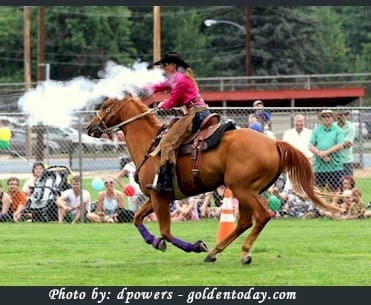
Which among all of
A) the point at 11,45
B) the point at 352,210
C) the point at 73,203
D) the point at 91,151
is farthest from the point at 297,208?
the point at 11,45

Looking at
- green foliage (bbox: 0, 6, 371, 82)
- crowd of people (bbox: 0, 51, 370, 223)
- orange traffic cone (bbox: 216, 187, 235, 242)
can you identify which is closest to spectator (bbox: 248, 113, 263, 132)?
crowd of people (bbox: 0, 51, 370, 223)

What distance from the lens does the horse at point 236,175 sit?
13320 millimetres

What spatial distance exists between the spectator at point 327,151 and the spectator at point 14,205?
18.3 feet

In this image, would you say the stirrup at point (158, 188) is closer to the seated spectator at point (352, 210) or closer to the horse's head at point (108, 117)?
the horse's head at point (108, 117)

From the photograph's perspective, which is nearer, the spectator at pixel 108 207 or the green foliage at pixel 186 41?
the spectator at pixel 108 207

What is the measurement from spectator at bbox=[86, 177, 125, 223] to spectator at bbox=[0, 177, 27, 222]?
1356mm

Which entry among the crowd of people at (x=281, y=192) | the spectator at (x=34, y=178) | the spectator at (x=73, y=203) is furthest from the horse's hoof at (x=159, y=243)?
the spectator at (x=34, y=178)

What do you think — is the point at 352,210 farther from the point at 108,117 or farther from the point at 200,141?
the point at 200,141

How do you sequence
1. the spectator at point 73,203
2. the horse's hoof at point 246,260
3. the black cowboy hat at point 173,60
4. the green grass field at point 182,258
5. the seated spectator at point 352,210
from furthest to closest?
1. the spectator at point 73,203
2. the seated spectator at point 352,210
3. the black cowboy hat at point 173,60
4. the horse's hoof at point 246,260
5. the green grass field at point 182,258

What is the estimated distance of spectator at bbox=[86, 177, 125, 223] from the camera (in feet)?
66.7

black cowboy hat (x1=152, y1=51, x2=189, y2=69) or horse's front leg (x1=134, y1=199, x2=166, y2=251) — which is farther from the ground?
black cowboy hat (x1=152, y1=51, x2=189, y2=69)

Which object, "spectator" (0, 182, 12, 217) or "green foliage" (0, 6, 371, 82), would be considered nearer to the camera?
"spectator" (0, 182, 12, 217)

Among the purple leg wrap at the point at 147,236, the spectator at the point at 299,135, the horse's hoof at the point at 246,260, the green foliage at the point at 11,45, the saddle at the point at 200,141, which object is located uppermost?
the saddle at the point at 200,141

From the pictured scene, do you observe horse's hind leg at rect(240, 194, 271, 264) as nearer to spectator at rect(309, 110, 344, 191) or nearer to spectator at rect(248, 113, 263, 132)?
→ spectator at rect(248, 113, 263, 132)
